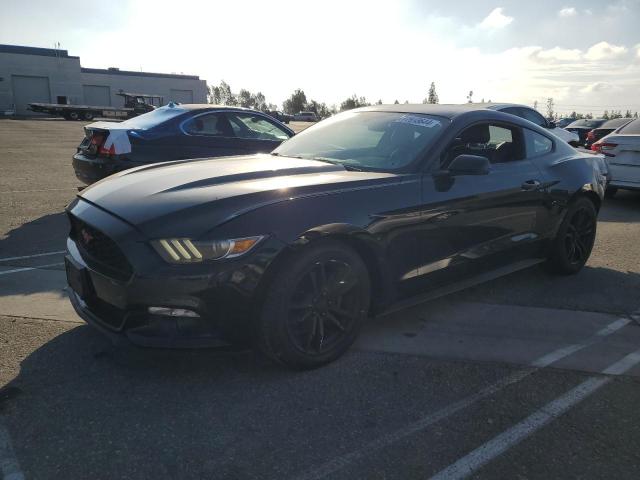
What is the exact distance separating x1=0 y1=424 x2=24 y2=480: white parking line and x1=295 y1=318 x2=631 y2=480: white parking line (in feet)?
3.94

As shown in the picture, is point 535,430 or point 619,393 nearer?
point 535,430

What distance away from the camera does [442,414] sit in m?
2.77

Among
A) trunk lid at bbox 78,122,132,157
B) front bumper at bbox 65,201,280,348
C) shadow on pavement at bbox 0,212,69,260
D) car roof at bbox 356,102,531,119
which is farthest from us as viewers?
trunk lid at bbox 78,122,132,157

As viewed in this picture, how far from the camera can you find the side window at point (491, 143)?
4137mm

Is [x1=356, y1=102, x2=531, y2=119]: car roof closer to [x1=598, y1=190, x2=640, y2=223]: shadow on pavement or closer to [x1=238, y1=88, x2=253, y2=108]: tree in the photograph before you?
[x1=598, y1=190, x2=640, y2=223]: shadow on pavement

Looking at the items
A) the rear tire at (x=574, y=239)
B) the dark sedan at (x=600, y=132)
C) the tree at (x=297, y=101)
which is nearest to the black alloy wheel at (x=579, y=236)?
the rear tire at (x=574, y=239)

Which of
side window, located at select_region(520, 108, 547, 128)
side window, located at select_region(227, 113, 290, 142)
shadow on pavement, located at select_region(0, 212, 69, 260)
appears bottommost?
shadow on pavement, located at select_region(0, 212, 69, 260)

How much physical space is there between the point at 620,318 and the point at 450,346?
1587 millimetres

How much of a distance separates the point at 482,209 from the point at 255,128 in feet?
15.5

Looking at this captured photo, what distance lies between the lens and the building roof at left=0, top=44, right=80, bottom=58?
57125 millimetres

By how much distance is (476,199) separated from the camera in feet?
12.7

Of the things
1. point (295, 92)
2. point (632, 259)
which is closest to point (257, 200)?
point (632, 259)

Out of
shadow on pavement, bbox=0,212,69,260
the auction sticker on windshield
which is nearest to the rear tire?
the auction sticker on windshield

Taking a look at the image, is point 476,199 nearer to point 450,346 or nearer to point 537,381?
point 450,346
